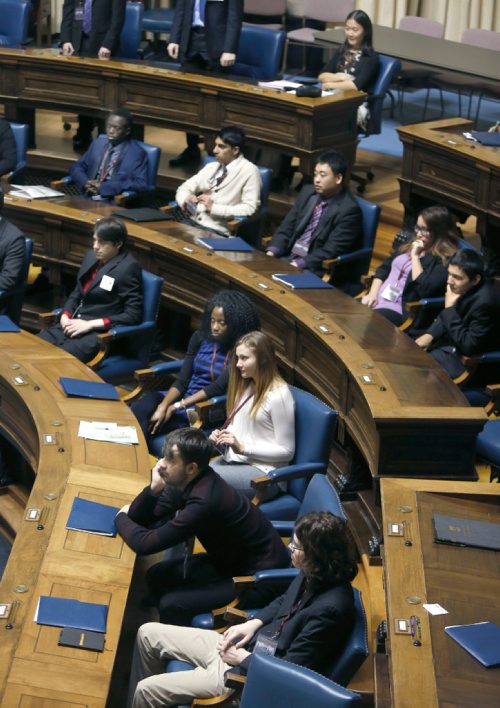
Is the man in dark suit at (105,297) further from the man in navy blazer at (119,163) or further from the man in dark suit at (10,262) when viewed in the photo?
the man in navy blazer at (119,163)

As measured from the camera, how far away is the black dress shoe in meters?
8.24

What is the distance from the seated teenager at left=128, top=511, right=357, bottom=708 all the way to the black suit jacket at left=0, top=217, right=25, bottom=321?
2.83 m

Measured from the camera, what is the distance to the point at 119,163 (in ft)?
23.5

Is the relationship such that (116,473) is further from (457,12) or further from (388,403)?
(457,12)

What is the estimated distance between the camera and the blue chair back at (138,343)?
574 cm

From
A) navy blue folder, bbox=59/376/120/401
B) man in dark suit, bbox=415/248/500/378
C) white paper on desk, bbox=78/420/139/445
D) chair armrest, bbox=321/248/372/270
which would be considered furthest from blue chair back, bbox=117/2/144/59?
white paper on desk, bbox=78/420/139/445

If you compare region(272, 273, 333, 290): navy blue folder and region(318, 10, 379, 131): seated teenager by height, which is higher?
region(318, 10, 379, 131): seated teenager

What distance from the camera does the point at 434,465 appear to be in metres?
4.34

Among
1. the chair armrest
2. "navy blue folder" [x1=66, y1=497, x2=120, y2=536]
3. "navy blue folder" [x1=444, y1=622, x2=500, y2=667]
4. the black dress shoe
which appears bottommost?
"navy blue folder" [x1=66, y1=497, x2=120, y2=536]

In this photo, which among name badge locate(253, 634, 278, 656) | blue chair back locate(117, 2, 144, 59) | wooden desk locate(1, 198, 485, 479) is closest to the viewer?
name badge locate(253, 634, 278, 656)

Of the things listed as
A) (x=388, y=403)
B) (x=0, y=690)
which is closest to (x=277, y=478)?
(x=388, y=403)

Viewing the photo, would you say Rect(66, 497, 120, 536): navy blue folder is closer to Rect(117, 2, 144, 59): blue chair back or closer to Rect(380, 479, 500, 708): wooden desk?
Rect(380, 479, 500, 708): wooden desk

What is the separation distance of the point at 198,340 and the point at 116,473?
3.91 ft

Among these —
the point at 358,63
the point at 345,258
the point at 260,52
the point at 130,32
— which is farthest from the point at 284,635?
the point at 130,32
